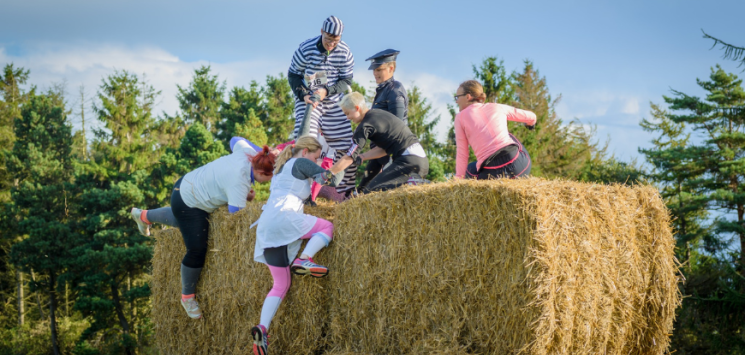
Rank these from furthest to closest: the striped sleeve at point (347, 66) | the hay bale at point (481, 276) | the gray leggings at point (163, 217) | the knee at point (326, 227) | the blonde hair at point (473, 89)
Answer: the striped sleeve at point (347, 66), the gray leggings at point (163, 217), the blonde hair at point (473, 89), the knee at point (326, 227), the hay bale at point (481, 276)

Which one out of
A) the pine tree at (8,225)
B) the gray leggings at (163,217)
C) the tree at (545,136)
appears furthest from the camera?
the pine tree at (8,225)

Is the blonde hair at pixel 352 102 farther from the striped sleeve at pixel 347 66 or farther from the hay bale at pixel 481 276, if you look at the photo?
the striped sleeve at pixel 347 66

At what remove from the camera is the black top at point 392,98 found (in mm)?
6258

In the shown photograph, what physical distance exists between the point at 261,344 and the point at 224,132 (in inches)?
1103

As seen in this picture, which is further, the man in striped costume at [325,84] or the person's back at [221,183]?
the man in striped costume at [325,84]

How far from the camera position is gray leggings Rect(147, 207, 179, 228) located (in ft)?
20.7

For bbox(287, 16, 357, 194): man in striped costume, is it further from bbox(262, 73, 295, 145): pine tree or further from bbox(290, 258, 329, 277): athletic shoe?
bbox(262, 73, 295, 145): pine tree

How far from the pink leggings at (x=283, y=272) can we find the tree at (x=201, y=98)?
96.6ft

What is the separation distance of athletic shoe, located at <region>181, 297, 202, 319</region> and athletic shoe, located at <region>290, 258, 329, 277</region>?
1907 millimetres

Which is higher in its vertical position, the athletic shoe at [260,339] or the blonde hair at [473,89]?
the blonde hair at [473,89]

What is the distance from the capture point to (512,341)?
388 centimetres

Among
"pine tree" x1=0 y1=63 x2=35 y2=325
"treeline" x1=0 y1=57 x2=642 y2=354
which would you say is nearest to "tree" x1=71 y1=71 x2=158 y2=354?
"treeline" x1=0 y1=57 x2=642 y2=354

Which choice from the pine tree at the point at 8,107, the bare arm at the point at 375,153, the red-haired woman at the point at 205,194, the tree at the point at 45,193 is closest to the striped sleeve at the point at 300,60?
the red-haired woman at the point at 205,194

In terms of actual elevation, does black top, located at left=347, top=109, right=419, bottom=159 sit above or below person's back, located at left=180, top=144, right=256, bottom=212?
above
